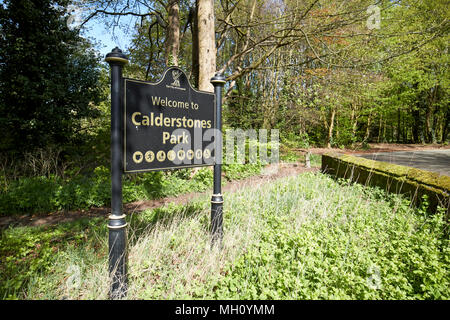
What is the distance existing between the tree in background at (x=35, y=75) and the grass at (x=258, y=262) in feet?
17.4

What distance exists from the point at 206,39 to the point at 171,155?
16.7 feet

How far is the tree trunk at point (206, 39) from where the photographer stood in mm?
6329

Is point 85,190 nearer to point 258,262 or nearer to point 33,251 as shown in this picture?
point 33,251

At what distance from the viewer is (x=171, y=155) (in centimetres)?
245

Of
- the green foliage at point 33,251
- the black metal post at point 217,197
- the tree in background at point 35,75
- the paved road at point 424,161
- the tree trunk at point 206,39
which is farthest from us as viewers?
the paved road at point 424,161

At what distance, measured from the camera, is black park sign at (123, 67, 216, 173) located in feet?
6.91

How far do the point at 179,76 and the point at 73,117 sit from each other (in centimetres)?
849

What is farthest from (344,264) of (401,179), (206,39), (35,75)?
(35,75)

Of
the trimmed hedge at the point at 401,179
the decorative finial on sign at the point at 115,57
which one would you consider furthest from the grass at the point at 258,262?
the decorative finial on sign at the point at 115,57

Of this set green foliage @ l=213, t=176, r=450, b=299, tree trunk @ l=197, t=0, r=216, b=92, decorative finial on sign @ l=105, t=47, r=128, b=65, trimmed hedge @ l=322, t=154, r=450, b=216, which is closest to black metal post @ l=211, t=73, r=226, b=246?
green foliage @ l=213, t=176, r=450, b=299

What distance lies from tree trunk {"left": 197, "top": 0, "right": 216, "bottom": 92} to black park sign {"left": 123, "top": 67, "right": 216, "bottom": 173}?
3960 millimetres

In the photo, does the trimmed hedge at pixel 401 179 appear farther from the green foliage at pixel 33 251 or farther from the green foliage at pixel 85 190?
the green foliage at pixel 33 251
